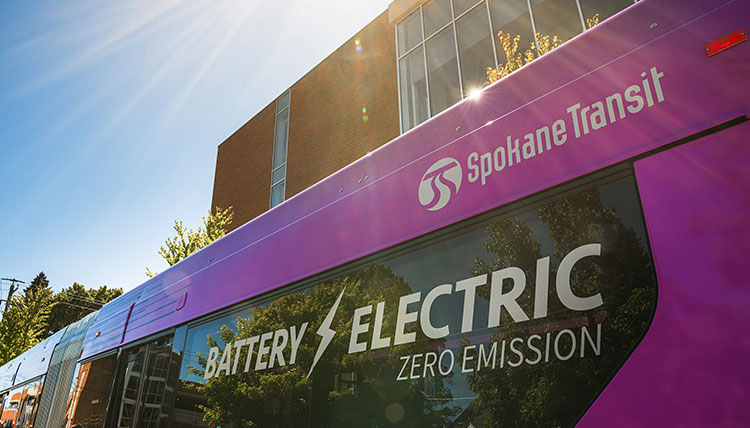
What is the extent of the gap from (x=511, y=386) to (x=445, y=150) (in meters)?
1.18

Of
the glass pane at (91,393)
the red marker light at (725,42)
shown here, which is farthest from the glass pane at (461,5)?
the red marker light at (725,42)

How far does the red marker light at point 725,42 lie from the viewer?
1535 mm

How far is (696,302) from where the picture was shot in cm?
138

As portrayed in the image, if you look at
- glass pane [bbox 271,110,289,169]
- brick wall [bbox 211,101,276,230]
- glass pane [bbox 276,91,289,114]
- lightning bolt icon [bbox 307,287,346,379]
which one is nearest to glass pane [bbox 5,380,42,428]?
lightning bolt icon [bbox 307,287,346,379]

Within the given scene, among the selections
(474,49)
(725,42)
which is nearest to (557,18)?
(474,49)

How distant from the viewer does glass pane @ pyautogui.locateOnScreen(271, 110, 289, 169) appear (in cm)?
Answer: 1866

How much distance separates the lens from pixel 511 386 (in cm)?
170

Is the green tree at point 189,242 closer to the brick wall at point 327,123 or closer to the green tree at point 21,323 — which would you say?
the brick wall at point 327,123

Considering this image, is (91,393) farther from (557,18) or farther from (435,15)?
(435,15)

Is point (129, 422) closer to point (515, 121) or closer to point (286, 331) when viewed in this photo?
point (286, 331)

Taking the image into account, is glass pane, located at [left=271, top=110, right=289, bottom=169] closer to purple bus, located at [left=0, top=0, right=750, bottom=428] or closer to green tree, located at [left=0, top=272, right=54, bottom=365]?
green tree, located at [left=0, top=272, right=54, bottom=365]

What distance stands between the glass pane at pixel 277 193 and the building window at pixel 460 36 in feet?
21.9

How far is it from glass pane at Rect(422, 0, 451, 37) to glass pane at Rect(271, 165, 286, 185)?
796 cm

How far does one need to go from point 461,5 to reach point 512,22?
6.01 ft
